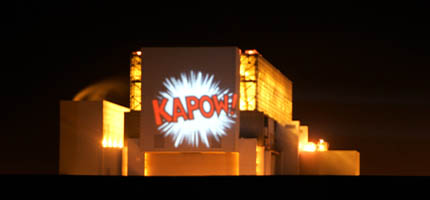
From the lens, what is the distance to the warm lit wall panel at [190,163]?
60.2m

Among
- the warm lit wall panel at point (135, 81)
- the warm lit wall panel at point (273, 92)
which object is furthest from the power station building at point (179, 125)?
the warm lit wall panel at point (273, 92)

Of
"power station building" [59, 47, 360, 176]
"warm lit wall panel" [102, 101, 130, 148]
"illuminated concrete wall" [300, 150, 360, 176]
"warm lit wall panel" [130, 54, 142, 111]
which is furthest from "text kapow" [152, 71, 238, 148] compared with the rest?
"illuminated concrete wall" [300, 150, 360, 176]

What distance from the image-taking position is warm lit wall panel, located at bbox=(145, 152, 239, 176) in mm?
60219

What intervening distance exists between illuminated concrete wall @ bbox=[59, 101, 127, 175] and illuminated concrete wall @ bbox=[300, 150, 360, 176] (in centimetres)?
2216

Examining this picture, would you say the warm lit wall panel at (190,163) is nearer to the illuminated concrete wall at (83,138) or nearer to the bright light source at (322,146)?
the illuminated concrete wall at (83,138)

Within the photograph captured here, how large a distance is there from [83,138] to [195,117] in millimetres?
11270

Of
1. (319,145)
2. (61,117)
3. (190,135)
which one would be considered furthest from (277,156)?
(61,117)
